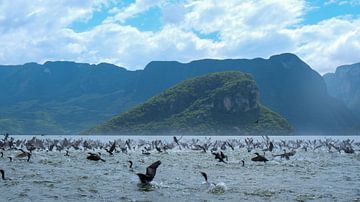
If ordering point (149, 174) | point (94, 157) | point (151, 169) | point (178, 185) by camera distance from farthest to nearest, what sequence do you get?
1. point (94, 157)
2. point (178, 185)
3. point (149, 174)
4. point (151, 169)

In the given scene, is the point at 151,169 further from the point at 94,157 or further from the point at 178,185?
the point at 94,157

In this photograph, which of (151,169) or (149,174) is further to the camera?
(149,174)

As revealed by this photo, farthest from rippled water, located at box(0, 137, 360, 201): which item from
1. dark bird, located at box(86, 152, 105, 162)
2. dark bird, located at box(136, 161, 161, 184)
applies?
dark bird, located at box(86, 152, 105, 162)

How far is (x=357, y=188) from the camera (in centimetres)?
1739

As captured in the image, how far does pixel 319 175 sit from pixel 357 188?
4568 millimetres

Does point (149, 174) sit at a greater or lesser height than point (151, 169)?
lesser

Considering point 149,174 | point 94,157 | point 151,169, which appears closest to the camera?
point 151,169

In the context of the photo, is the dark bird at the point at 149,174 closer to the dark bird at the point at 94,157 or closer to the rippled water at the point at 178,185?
the rippled water at the point at 178,185

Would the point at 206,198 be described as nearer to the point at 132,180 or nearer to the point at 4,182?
the point at 132,180

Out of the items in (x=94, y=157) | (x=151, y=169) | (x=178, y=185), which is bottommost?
(x=178, y=185)

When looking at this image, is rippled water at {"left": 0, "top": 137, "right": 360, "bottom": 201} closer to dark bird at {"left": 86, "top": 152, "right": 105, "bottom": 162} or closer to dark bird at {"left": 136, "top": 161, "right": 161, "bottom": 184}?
dark bird at {"left": 136, "top": 161, "right": 161, "bottom": 184}

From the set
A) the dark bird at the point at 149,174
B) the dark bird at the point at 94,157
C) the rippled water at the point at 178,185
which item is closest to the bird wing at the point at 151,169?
the dark bird at the point at 149,174

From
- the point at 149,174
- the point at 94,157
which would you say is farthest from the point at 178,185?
the point at 94,157

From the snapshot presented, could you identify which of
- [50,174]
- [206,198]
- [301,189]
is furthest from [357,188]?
[50,174]
